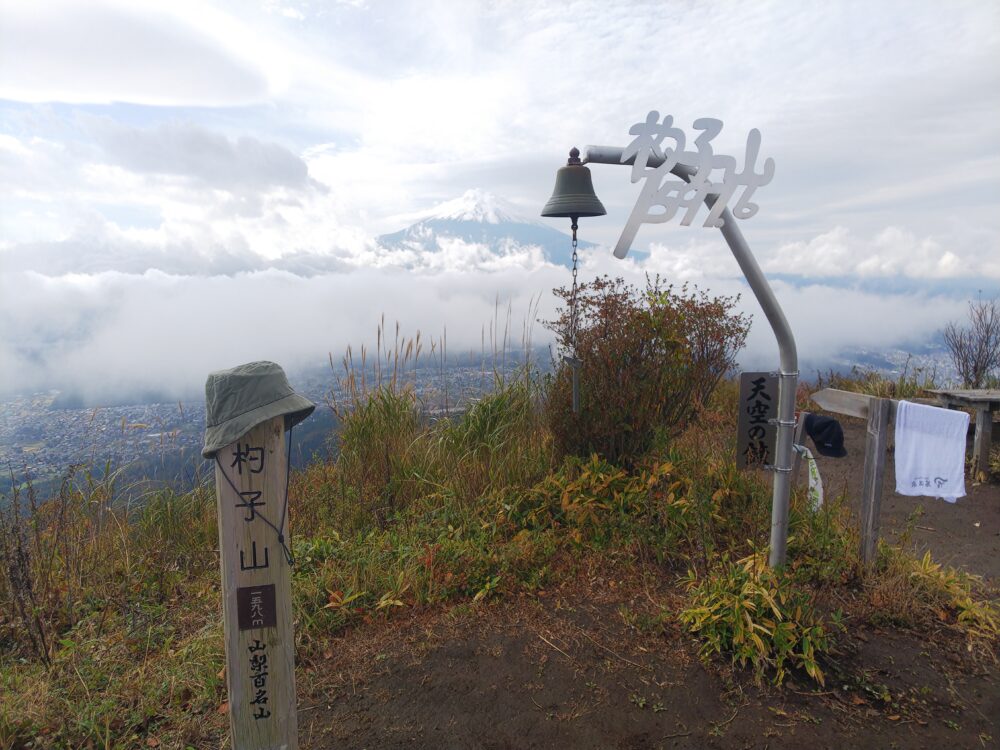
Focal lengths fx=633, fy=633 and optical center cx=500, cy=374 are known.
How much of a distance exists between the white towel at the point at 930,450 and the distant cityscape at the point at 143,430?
3.57m

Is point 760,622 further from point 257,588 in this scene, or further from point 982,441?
point 982,441

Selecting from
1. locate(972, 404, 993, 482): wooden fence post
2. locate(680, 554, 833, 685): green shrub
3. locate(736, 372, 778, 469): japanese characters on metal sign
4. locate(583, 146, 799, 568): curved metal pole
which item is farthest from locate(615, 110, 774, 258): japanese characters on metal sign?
locate(972, 404, 993, 482): wooden fence post

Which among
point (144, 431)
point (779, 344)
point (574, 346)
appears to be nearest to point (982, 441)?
point (574, 346)

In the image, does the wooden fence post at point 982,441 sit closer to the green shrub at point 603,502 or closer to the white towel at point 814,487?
the white towel at point 814,487

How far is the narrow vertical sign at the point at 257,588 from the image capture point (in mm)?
2186

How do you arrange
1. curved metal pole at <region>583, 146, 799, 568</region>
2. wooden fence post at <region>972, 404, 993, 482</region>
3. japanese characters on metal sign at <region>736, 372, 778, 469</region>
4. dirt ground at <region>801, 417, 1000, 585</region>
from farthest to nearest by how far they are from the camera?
1. wooden fence post at <region>972, 404, 993, 482</region>
2. dirt ground at <region>801, 417, 1000, 585</region>
3. japanese characters on metal sign at <region>736, 372, 778, 469</region>
4. curved metal pole at <region>583, 146, 799, 568</region>

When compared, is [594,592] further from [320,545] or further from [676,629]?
[320,545]

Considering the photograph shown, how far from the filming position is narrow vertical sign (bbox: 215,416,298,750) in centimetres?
219

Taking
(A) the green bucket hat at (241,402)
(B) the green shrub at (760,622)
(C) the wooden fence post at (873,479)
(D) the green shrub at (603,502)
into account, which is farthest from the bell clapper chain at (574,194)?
(A) the green bucket hat at (241,402)

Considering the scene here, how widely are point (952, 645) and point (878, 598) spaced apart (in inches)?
15.2

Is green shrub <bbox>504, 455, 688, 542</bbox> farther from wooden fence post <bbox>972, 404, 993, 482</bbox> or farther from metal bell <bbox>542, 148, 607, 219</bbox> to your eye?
wooden fence post <bbox>972, 404, 993, 482</bbox>

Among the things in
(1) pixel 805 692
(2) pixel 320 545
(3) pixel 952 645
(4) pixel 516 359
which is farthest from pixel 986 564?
(2) pixel 320 545

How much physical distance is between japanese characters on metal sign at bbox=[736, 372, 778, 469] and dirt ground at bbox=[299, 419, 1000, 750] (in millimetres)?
1023

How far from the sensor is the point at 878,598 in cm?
362
